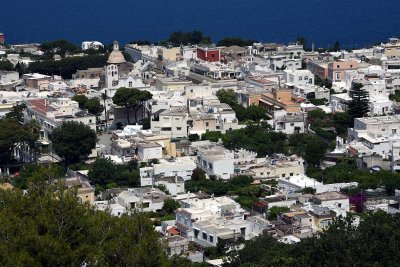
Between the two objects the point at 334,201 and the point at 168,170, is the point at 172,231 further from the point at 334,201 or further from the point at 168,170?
the point at 168,170

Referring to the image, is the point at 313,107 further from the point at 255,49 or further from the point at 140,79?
the point at 255,49

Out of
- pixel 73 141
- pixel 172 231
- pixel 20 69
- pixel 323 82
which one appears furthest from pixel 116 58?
pixel 172 231

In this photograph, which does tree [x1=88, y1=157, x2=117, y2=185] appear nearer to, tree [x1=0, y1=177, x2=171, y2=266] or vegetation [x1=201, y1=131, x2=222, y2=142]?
vegetation [x1=201, y1=131, x2=222, y2=142]

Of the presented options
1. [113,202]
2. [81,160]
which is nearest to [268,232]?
[113,202]

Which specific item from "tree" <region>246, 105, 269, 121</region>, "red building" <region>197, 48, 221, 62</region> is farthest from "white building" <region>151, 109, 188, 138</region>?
"red building" <region>197, 48, 221, 62</region>

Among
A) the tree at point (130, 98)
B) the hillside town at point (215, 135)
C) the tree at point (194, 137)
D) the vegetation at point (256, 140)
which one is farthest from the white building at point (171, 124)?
the tree at point (130, 98)
